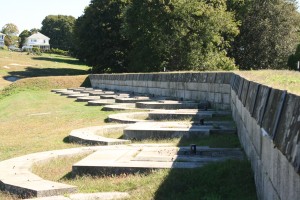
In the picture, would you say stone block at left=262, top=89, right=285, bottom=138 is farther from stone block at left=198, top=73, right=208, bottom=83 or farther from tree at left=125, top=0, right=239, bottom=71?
tree at left=125, top=0, right=239, bottom=71

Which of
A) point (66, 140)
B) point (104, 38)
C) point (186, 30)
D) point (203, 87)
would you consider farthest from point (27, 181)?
point (104, 38)

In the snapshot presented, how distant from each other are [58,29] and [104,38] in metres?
79.0

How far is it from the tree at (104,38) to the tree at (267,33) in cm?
1355

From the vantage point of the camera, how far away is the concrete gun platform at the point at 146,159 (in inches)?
249

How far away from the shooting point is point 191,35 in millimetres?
28828

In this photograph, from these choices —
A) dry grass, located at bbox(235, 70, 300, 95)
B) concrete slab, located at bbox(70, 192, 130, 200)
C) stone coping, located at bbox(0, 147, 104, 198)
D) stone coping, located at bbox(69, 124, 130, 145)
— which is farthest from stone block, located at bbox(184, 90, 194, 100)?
concrete slab, located at bbox(70, 192, 130, 200)

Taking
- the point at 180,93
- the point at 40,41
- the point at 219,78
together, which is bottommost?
the point at 40,41

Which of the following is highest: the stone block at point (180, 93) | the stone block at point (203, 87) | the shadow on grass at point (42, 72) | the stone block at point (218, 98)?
the stone block at point (203, 87)

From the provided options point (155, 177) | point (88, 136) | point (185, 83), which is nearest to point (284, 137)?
point (155, 177)

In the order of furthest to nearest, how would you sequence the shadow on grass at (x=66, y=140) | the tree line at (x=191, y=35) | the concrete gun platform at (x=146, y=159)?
the tree line at (x=191, y=35) < the shadow on grass at (x=66, y=140) < the concrete gun platform at (x=146, y=159)

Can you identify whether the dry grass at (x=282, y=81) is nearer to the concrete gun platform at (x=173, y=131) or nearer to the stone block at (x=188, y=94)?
the concrete gun platform at (x=173, y=131)

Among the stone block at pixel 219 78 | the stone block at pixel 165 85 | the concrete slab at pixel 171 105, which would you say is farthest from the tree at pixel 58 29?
the stone block at pixel 219 78

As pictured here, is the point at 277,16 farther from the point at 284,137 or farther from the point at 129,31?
the point at 284,137

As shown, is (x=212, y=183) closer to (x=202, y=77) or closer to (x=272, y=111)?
(x=272, y=111)
